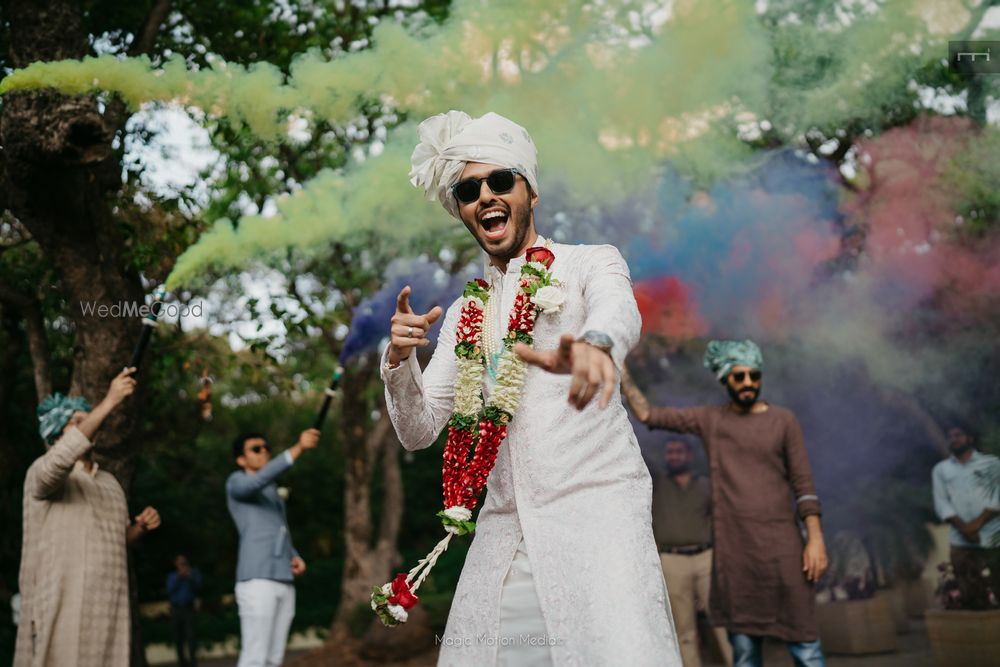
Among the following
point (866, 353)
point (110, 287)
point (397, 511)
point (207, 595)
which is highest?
point (110, 287)

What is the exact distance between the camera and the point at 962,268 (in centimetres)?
929

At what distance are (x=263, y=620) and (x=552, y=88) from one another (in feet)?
14.5

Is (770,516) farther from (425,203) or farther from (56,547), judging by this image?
(56,547)

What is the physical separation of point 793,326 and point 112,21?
6646 mm

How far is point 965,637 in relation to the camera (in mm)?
7668

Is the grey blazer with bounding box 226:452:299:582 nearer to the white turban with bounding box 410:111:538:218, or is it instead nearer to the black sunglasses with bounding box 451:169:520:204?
the white turban with bounding box 410:111:538:218

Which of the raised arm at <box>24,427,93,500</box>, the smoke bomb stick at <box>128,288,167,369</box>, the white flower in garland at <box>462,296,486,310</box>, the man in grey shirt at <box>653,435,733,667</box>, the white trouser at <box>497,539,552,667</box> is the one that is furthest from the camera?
the man in grey shirt at <box>653,435,733,667</box>

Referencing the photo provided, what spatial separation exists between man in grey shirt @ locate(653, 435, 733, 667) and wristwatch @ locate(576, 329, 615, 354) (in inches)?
208

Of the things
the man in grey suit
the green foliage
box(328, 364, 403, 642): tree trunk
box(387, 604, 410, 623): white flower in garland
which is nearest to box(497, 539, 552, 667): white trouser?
box(387, 604, 410, 623): white flower in garland

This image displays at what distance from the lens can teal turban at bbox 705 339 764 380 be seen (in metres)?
6.48

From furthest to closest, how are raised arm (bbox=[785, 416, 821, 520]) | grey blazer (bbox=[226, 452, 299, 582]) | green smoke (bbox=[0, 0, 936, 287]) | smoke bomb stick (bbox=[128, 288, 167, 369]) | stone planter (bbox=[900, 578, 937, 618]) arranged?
stone planter (bbox=[900, 578, 937, 618]) → grey blazer (bbox=[226, 452, 299, 582]) → green smoke (bbox=[0, 0, 936, 287]) → smoke bomb stick (bbox=[128, 288, 167, 369]) → raised arm (bbox=[785, 416, 821, 520])

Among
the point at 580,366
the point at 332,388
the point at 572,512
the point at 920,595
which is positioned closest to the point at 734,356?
the point at 332,388

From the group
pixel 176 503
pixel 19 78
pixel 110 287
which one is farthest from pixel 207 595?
pixel 19 78

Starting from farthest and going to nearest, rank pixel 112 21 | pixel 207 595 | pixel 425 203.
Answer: pixel 207 595
pixel 112 21
pixel 425 203
